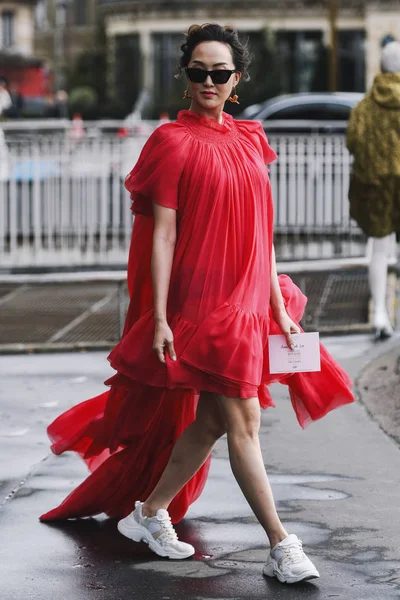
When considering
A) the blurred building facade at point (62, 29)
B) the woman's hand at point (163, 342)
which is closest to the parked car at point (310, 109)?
the woman's hand at point (163, 342)

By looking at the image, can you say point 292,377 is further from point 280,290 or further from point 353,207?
point 353,207

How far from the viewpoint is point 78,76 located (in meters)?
60.8

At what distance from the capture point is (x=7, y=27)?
82.1 m

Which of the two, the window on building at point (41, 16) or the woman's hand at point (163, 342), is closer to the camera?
the woman's hand at point (163, 342)

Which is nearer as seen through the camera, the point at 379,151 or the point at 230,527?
the point at 230,527

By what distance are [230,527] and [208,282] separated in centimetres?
108

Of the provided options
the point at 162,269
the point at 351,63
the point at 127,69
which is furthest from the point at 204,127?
the point at 127,69

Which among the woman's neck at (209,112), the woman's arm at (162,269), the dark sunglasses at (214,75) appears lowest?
the woman's arm at (162,269)

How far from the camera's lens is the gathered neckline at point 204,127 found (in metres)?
4.80

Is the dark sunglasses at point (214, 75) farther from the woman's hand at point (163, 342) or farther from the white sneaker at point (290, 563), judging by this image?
the white sneaker at point (290, 563)

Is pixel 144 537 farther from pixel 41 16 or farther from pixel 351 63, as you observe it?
pixel 41 16

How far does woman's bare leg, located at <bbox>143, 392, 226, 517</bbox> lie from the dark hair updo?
1.12 meters

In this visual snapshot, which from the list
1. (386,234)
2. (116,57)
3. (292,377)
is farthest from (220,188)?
(116,57)

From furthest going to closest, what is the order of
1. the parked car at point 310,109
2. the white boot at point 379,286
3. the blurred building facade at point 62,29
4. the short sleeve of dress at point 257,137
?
the blurred building facade at point 62,29 < the parked car at point 310,109 < the white boot at point 379,286 < the short sleeve of dress at point 257,137
